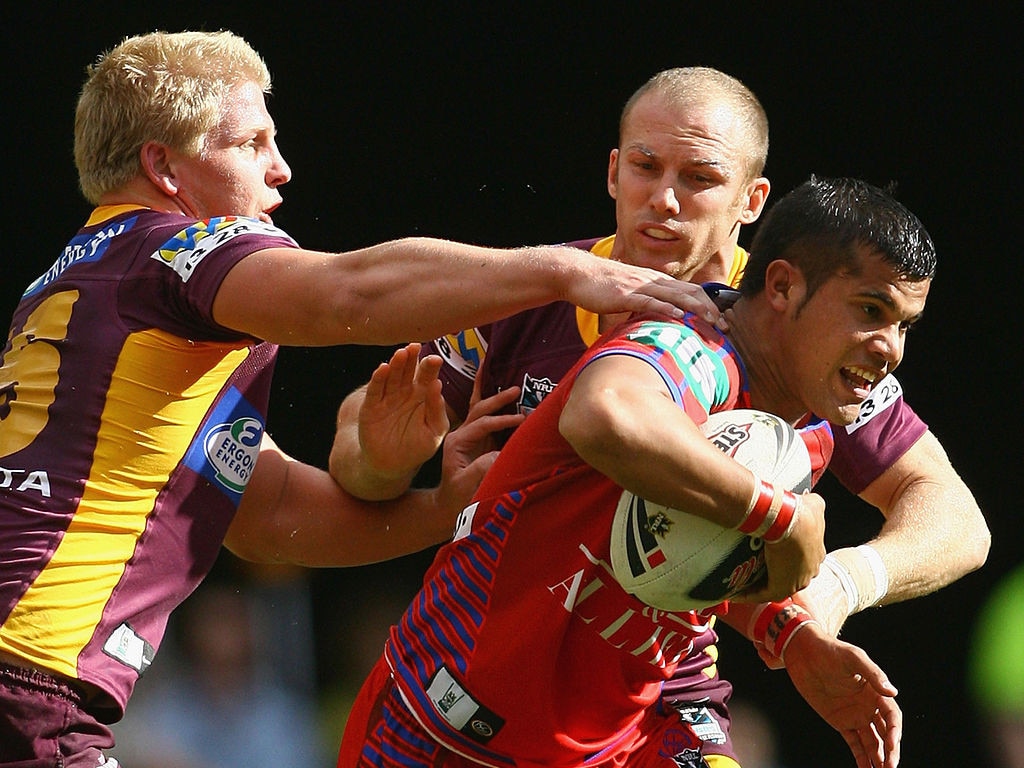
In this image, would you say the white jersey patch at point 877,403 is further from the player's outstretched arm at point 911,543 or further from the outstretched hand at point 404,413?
the outstretched hand at point 404,413

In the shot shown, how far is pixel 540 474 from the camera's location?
142 inches

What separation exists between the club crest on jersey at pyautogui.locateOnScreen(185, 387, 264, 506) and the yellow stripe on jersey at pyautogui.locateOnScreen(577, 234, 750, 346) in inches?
39.6

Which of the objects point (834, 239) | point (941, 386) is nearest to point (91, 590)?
point (834, 239)

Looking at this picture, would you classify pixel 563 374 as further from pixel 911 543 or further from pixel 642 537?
pixel 642 537

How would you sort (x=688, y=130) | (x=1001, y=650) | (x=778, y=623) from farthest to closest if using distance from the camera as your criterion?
1. (x=1001, y=650)
2. (x=688, y=130)
3. (x=778, y=623)

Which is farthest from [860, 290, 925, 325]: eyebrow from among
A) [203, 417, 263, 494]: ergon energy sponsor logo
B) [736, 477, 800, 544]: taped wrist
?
[203, 417, 263, 494]: ergon energy sponsor logo

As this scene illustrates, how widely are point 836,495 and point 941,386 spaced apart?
0.83m

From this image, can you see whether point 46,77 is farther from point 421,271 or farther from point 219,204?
point 421,271

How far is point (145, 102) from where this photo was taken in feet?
13.9

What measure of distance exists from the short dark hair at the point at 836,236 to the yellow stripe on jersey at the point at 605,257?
690 mm

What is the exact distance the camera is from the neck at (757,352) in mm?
3674

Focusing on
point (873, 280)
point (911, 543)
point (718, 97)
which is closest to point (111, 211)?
point (718, 97)

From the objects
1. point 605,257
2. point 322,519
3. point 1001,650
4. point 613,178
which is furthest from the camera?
point 1001,650

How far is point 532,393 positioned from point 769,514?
154cm
